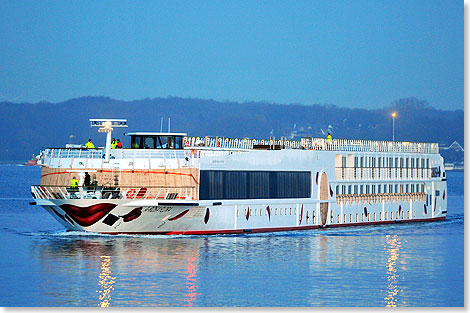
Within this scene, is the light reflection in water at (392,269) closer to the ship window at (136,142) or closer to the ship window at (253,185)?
the ship window at (253,185)

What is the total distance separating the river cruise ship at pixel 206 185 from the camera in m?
53.3

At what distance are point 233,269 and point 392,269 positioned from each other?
6.97m

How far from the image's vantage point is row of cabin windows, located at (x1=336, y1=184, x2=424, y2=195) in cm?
6581

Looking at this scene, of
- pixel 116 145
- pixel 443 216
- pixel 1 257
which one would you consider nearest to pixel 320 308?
pixel 1 257

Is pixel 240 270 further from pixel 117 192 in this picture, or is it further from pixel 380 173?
pixel 380 173

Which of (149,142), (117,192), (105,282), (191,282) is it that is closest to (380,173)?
(149,142)

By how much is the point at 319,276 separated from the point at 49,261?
11845 millimetres

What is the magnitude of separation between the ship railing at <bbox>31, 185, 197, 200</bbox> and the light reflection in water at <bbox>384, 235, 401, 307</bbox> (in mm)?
10368

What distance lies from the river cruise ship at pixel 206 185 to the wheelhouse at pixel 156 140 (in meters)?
0.05

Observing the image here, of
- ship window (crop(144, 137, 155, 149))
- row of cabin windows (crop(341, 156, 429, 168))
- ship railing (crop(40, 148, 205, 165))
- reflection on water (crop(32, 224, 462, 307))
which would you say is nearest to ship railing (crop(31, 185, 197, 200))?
ship railing (crop(40, 148, 205, 165))

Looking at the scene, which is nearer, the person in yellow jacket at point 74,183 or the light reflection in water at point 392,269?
the light reflection in water at point 392,269

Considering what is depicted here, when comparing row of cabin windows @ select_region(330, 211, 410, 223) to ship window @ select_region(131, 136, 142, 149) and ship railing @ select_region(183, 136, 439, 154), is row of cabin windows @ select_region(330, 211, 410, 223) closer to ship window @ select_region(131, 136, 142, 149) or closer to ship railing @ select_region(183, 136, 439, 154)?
ship railing @ select_region(183, 136, 439, 154)

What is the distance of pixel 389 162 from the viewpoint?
70.4 meters

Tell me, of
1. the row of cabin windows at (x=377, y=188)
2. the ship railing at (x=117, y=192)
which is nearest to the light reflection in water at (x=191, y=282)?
the ship railing at (x=117, y=192)
